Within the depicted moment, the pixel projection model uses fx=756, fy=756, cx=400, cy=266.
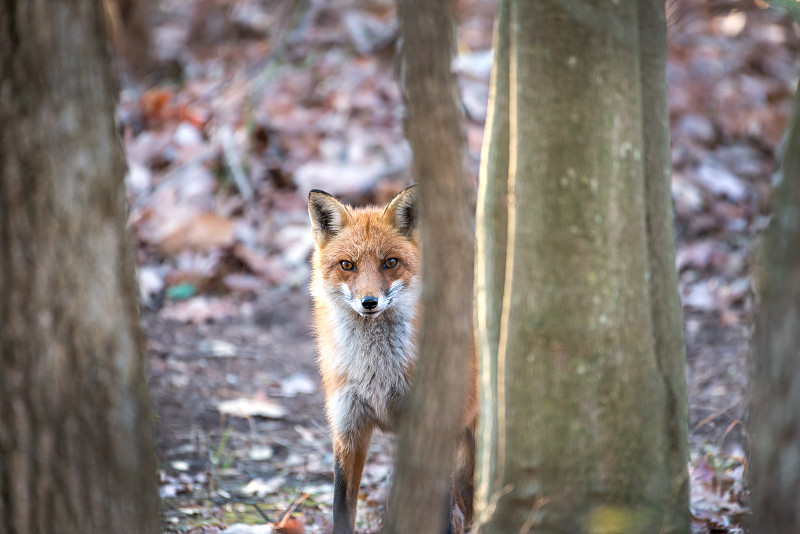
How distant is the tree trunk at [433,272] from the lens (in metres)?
2.31

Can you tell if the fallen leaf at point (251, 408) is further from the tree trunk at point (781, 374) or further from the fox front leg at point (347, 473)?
the tree trunk at point (781, 374)

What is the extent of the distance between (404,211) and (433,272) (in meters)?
2.22

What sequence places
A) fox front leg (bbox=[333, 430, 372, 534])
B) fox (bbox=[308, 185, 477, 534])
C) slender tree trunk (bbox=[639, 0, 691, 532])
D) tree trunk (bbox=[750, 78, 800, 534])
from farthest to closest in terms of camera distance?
fox (bbox=[308, 185, 477, 534]), fox front leg (bbox=[333, 430, 372, 534]), slender tree trunk (bbox=[639, 0, 691, 532]), tree trunk (bbox=[750, 78, 800, 534])

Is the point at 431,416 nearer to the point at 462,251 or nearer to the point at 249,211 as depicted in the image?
the point at 462,251

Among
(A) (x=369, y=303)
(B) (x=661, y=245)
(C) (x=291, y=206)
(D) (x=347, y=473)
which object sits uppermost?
(C) (x=291, y=206)

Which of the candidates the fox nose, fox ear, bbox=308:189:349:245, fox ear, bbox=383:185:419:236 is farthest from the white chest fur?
fox ear, bbox=308:189:349:245

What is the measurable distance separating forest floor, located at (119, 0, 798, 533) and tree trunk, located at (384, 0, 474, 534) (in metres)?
1.81

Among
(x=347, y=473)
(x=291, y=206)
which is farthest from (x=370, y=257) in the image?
(x=291, y=206)

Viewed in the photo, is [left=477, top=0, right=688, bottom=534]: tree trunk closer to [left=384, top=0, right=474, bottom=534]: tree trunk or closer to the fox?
[left=384, top=0, right=474, bottom=534]: tree trunk

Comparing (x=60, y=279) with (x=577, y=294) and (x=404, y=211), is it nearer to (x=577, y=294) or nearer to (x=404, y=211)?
(x=577, y=294)

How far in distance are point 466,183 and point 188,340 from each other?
219 inches

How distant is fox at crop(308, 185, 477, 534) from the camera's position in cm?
416

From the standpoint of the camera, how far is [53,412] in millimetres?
2428

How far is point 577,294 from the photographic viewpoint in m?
2.81
